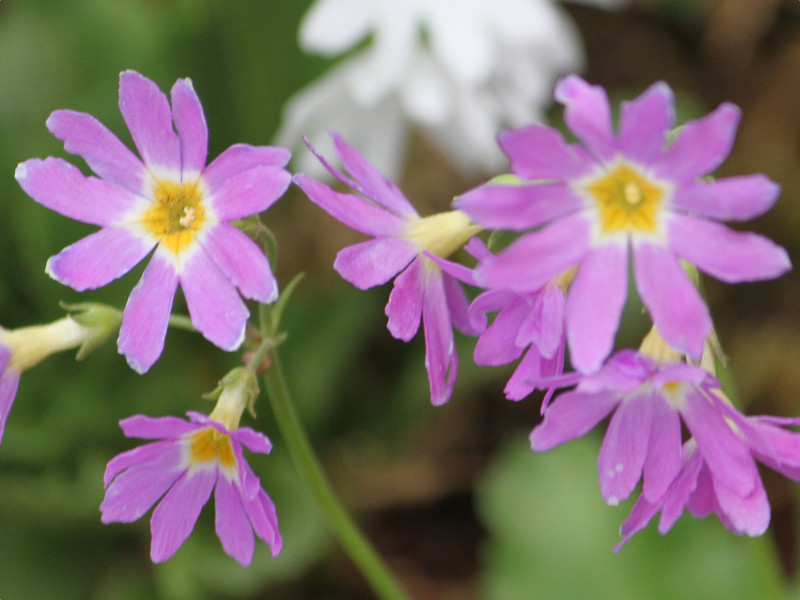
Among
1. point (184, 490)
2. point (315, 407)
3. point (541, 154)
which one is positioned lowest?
point (315, 407)

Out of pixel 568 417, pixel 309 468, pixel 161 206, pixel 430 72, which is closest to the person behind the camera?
pixel 568 417

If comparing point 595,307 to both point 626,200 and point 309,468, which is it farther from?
point 309,468

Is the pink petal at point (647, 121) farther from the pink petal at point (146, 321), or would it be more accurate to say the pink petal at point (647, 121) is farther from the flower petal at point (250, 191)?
the pink petal at point (146, 321)

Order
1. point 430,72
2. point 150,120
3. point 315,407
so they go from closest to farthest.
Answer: point 150,120
point 430,72
point 315,407

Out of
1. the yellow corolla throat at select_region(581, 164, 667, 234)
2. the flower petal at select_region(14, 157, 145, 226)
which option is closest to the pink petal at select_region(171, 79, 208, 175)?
the flower petal at select_region(14, 157, 145, 226)

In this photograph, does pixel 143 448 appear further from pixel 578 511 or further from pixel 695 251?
pixel 578 511

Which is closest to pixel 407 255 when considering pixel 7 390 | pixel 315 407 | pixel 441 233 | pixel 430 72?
pixel 441 233

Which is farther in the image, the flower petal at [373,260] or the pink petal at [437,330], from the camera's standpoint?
the pink petal at [437,330]

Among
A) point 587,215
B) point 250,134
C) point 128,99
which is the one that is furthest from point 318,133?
point 587,215

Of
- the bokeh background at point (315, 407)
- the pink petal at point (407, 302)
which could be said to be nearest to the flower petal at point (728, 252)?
the pink petal at point (407, 302)
